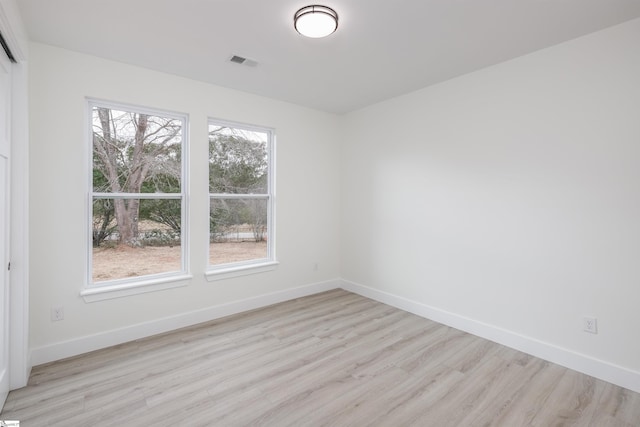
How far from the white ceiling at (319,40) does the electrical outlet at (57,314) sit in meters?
2.21

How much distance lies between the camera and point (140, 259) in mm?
3154

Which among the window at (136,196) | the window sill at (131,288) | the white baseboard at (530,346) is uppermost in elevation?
the window at (136,196)

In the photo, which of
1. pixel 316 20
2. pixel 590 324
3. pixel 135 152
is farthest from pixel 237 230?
pixel 590 324

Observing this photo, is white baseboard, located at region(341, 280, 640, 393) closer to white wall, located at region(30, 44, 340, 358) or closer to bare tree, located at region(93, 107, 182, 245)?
white wall, located at region(30, 44, 340, 358)

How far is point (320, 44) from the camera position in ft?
8.44

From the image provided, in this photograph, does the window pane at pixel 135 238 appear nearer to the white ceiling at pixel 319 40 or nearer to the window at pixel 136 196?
the window at pixel 136 196

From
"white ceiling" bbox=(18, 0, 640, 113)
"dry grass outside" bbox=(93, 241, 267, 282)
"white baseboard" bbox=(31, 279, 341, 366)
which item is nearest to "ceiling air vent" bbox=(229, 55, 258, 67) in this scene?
"white ceiling" bbox=(18, 0, 640, 113)

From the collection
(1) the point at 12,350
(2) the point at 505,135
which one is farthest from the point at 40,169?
(2) the point at 505,135

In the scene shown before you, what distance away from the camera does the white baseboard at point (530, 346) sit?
2297mm

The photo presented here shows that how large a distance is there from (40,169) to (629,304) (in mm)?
4712

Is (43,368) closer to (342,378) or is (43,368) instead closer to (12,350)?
(12,350)

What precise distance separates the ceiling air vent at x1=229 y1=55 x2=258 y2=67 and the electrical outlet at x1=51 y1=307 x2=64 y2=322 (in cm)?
265

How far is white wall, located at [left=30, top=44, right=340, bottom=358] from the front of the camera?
8.39 feet

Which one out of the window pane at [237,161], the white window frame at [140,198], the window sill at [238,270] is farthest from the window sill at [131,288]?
the window pane at [237,161]
